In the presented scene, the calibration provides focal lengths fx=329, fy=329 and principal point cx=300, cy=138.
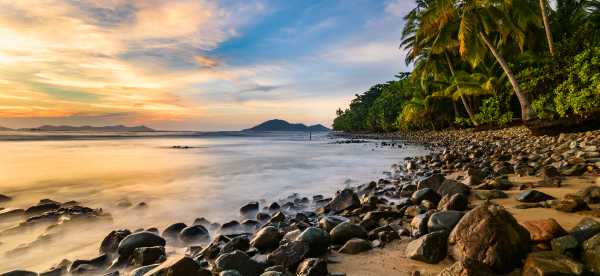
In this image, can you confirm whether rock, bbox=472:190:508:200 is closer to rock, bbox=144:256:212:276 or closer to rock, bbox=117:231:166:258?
rock, bbox=144:256:212:276

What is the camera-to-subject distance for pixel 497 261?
7.70ft

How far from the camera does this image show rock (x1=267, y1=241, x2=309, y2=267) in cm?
315

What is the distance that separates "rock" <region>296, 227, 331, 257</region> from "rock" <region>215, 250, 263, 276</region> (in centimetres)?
58

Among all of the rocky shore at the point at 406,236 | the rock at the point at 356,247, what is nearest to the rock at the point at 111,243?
the rocky shore at the point at 406,236

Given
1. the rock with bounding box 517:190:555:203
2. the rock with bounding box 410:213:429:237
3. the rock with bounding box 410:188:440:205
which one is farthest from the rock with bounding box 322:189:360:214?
the rock with bounding box 517:190:555:203

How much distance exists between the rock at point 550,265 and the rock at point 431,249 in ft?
2.21

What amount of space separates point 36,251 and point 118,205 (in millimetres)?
3135

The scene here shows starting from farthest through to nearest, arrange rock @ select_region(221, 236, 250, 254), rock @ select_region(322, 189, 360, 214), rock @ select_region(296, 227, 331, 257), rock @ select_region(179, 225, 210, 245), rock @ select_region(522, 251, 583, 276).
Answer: rock @ select_region(322, 189, 360, 214) → rock @ select_region(179, 225, 210, 245) → rock @ select_region(221, 236, 250, 254) → rock @ select_region(296, 227, 331, 257) → rock @ select_region(522, 251, 583, 276)

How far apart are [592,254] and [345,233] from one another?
2.15 metres

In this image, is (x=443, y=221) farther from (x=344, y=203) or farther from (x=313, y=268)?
(x=344, y=203)

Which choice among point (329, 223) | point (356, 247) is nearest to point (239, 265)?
point (356, 247)

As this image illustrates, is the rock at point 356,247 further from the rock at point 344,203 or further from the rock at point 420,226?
the rock at point 344,203

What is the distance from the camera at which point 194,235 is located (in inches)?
193

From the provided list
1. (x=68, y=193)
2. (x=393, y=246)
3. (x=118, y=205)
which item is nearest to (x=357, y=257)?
(x=393, y=246)
